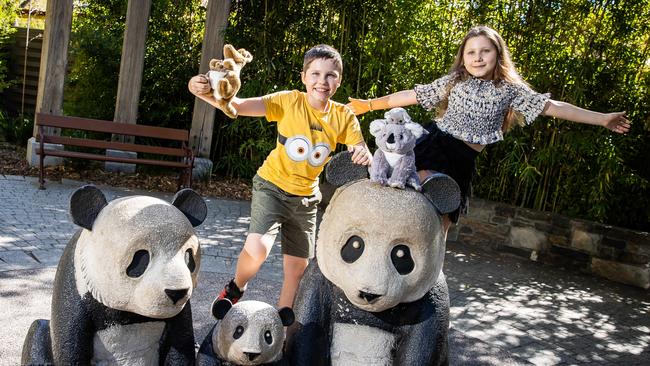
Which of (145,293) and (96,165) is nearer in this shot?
(145,293)

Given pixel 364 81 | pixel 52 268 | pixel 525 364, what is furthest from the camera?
pixel 364 81

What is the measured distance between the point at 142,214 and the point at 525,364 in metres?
2.63

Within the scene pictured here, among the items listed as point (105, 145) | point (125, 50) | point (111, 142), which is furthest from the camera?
point (125, 50)

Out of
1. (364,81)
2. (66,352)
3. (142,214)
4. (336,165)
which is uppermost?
(364,81)

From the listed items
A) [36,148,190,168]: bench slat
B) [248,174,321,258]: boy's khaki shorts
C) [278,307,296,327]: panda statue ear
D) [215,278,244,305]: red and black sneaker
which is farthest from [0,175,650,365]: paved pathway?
[278,307,296,327]: panda statue ear

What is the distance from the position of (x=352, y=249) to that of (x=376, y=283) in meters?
0.15

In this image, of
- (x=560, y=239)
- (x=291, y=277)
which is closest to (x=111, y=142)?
(x=291, y=277)

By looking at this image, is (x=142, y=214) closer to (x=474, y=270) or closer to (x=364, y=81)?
(x=474, y=270)

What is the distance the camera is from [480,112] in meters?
2.58

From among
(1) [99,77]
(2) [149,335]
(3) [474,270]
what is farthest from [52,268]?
(1) [99,77]

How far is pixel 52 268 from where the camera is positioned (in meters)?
3.90

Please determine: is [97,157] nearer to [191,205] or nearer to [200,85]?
[200,85]

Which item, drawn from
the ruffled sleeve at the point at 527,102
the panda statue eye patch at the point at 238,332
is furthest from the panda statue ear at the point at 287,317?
the ruffled sleeve at the point at 527,102

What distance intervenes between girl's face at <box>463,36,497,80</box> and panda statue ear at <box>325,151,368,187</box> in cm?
90
